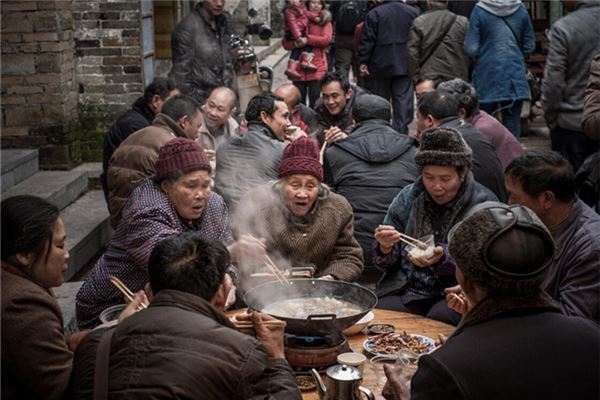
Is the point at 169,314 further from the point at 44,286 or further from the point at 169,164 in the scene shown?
the point at 169,164

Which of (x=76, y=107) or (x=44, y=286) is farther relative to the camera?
(x=76, y=107)

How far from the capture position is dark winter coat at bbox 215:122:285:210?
5.92 meters

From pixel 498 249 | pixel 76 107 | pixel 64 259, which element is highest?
pixel 498 249

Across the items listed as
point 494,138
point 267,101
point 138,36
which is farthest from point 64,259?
point 138,36

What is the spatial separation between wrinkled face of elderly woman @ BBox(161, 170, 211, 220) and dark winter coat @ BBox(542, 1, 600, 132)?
3947 mm

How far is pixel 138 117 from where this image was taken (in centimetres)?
684

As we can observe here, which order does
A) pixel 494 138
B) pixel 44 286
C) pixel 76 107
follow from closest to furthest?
pixel 44 286, pixel 494 138, pixel 76 107

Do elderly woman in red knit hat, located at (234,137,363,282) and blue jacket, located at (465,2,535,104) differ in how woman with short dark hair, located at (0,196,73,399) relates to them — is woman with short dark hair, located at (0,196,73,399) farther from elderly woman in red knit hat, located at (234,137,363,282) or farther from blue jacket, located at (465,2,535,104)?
blue jacket, located at (465,2,535,104)

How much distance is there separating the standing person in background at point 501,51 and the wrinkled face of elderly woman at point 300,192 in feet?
15.3

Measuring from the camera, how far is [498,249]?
2.46 meters

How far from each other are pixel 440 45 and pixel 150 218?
591cm

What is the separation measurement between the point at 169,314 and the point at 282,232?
2135 mm

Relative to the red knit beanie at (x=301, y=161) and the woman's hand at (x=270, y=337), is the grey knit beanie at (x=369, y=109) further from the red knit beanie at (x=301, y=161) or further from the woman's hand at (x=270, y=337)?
the woman's hand at (x=270, y=337)

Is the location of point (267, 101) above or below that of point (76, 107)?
above
